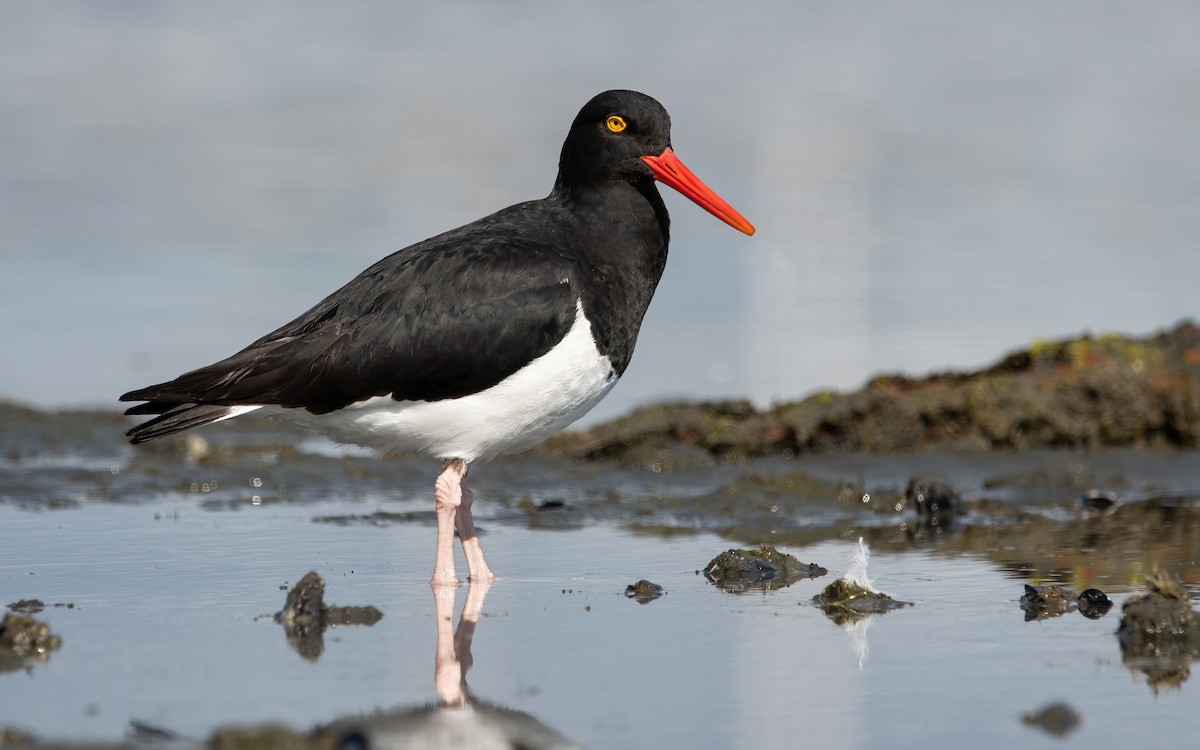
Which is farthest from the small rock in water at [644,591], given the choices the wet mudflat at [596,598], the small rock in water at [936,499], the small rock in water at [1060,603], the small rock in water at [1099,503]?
the small rock in water at [1099,503]

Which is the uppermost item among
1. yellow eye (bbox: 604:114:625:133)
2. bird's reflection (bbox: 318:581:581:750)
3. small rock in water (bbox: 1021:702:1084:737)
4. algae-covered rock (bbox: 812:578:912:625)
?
yellow eye (bbox: 604:114:625:133)

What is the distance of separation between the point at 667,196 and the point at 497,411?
7753 millimetres

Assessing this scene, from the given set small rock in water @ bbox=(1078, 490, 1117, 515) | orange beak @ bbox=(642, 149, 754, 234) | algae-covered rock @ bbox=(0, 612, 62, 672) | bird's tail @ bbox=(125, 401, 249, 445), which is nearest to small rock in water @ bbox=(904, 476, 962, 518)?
small rock in water @ bbox=(1078, 490, 1117, 515)

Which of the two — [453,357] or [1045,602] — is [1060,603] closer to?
[1045,602]

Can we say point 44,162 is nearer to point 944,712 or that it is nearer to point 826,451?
point 826,451

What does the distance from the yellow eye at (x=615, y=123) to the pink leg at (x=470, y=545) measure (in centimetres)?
160

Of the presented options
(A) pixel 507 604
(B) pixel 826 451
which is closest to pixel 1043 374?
(B) pixel 826 451

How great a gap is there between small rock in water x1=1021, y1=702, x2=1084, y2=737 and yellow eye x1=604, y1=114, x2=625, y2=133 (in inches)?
134

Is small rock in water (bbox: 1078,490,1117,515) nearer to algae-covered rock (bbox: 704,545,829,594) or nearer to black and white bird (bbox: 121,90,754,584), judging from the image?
algae-covered rock (bbox: 704,545,829,594)

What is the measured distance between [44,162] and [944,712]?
45.9 feet

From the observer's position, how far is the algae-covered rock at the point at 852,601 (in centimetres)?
511

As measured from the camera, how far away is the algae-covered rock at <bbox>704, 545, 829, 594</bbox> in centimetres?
560

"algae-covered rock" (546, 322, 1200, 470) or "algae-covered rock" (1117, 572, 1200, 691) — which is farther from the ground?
"algae-covered rock" (546, 322, 1200, 470)

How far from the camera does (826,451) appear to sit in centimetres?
824
